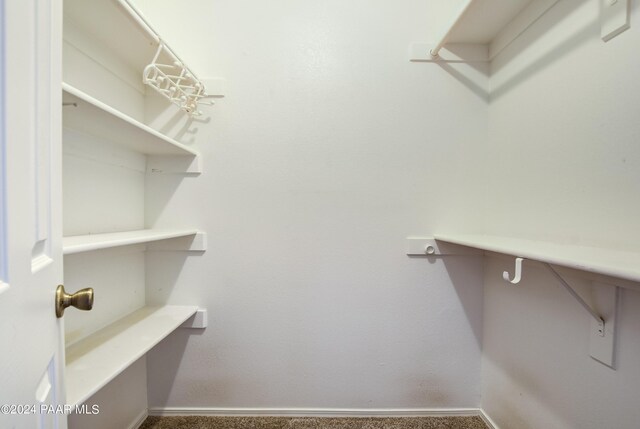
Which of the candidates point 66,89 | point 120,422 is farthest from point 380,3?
point 120,422

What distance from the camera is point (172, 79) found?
1.31 m

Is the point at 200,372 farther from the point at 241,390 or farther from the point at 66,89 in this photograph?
the point at 66,89

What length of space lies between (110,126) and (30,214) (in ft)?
2.08

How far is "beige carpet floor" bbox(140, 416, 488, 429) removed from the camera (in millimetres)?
1333

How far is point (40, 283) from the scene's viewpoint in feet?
1.56

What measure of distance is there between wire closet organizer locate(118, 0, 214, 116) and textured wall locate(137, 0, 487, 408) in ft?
0.39

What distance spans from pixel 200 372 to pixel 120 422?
36 centimetres

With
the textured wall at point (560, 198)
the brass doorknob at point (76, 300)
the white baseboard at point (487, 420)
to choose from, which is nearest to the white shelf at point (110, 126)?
the brass doorknob at point (76, 300)

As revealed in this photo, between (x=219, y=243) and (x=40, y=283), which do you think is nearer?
(x=40, y=283)

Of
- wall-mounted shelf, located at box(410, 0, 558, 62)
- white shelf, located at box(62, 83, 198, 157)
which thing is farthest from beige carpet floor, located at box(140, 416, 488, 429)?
wall-mounted shelf, located at box(410, 0, 558, 62)

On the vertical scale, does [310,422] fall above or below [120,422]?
below

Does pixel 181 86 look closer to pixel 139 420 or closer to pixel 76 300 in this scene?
pixel 76 300

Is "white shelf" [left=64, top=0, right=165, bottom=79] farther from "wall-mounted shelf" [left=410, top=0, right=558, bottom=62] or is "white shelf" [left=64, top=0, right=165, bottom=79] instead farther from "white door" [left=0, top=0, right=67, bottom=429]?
"wall-mounted shelf" [left=410, top=0, right=558, bottom=62]

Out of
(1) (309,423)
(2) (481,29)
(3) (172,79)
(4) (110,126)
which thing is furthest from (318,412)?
(2) (481,29)
